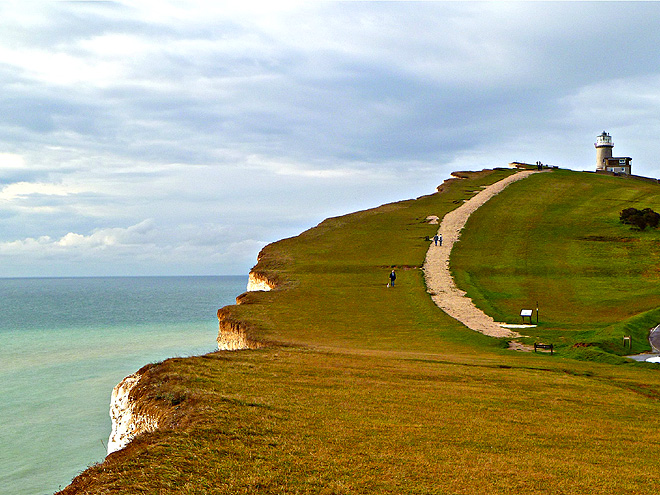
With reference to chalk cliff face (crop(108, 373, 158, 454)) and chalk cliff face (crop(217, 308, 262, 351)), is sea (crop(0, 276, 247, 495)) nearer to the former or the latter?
chalk cliff face (crop(108, 373, 158, 454))

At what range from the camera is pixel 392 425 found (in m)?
14.6

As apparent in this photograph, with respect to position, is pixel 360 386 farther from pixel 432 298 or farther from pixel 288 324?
pixel 432 298

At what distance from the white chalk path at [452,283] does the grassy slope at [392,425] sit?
7027 millimetres

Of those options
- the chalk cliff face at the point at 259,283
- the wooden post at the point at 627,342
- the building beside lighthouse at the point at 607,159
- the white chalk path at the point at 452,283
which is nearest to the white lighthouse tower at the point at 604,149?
the building beside lighthouse at the point at 607,159

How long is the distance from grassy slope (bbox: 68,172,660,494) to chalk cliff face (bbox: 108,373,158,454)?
0.66 metres

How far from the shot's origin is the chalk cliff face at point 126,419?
16078mm

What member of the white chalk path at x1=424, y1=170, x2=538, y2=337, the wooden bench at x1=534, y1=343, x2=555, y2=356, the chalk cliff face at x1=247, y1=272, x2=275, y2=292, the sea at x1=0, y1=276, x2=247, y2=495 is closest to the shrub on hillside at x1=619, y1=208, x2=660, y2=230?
the white chalk path at x1=424, y1=170, x2=538, y2=337

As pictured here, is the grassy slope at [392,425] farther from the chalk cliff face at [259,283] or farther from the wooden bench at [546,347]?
the chalk cliff face at [259,283]

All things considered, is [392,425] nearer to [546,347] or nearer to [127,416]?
[127,416]

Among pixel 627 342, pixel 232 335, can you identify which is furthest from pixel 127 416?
pixel 627 342

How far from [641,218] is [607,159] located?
284ft

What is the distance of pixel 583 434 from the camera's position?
1541 centimetres

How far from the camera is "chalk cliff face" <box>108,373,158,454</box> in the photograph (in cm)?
1608

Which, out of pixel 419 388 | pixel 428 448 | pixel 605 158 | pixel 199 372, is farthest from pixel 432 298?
pixel 605 158
